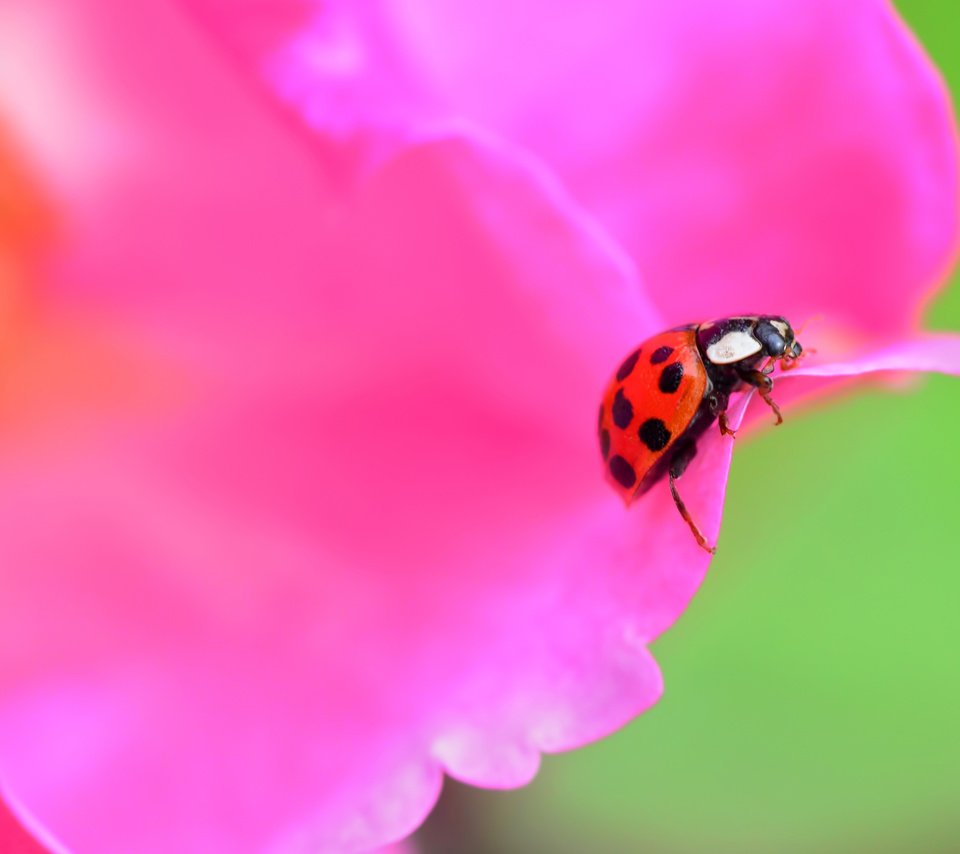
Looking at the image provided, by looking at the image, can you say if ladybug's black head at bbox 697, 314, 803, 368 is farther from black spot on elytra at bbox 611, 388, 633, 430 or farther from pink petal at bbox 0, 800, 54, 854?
pink petal at bbox 0, 800, 54, 854

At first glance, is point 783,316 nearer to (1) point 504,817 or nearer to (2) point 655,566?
(2) point 655,566

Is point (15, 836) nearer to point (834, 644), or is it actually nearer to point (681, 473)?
point (681, 473)

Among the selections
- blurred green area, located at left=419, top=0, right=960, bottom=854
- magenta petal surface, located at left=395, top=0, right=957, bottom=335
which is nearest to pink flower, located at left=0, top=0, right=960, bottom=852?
magenta petal surface, located at left=395, top=0, right=957, bottom=335

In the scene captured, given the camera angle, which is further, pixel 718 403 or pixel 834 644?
pixel 834 644

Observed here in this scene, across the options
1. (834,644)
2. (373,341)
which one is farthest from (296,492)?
(834,644)

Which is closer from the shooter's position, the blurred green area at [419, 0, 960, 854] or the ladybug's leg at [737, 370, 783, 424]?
the ladybug's leg at [737, 370, 783, 424]

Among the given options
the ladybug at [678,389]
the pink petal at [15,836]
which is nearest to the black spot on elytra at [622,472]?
the ladybug at [678,389]

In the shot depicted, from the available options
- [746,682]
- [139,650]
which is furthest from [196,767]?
[746,682]
